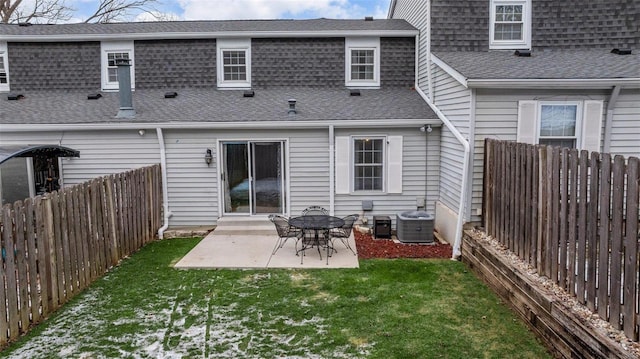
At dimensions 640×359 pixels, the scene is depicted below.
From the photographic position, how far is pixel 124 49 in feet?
40.3

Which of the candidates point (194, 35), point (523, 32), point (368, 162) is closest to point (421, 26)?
point (523, 32)

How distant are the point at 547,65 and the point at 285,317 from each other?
6961 millimetres

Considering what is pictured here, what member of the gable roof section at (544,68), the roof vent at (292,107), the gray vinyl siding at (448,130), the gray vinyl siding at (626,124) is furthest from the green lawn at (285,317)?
the roof vent at (292,107)

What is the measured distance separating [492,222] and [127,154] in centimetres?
786

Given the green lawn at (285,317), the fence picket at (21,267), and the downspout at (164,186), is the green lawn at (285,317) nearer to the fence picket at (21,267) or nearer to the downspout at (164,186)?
the fence picket at (21,267)

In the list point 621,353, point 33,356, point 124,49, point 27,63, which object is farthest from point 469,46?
point 27,63

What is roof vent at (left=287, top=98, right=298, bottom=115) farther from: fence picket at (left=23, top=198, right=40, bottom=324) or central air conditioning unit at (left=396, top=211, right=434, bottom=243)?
fence picket at (left=23, top=198, right=40, bottom=324)

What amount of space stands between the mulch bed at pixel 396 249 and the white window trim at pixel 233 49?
220 inches

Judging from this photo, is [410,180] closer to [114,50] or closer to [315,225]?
[315,225]

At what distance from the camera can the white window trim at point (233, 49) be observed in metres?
12.1

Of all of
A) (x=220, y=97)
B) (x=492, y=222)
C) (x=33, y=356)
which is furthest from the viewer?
(x=220, y=97)

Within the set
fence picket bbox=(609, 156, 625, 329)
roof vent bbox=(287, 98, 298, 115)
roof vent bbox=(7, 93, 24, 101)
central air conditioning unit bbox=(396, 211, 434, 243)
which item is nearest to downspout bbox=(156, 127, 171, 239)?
roof vent bbox=(287, 98, 298, 115)

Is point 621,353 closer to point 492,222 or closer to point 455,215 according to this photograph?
point 492,222

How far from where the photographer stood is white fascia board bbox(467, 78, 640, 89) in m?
7.52
